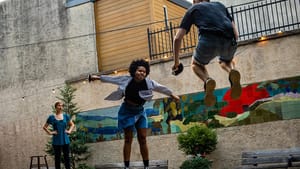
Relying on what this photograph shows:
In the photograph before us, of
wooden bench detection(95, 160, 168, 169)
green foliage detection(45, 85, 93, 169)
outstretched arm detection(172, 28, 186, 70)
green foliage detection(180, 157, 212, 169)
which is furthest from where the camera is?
green foliage detection(45, 85, 93, 169)

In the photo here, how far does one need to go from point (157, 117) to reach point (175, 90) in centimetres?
90

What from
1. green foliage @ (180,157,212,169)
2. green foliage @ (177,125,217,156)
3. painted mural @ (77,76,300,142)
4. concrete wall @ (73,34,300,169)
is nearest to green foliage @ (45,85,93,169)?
painted mural @ (77,76,300,142)

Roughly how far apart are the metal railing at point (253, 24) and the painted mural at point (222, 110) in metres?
1.44

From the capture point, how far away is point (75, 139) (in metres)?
12.5

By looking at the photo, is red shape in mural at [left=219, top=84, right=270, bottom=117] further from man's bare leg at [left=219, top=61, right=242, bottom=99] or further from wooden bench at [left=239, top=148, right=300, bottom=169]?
man's bare leg at [left=219, top=61, right=242, bottom=99]

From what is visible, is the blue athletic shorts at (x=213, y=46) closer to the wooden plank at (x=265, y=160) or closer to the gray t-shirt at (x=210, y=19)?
the gray t-shirt at (x=210, y=19)

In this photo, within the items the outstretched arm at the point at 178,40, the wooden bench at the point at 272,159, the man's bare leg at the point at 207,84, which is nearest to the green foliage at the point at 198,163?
the wooden bench at the point at 272,159

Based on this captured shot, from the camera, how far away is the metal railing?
1120cm

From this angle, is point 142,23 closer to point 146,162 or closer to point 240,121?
point 240,121

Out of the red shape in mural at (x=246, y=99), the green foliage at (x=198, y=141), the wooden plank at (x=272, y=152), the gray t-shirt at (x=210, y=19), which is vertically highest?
the gray t-shirt at (x=210, y=19)

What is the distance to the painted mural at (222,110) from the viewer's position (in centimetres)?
1050

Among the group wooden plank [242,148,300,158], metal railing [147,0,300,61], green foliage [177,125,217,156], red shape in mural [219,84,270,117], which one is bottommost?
wooden plank [242,148,300,158]

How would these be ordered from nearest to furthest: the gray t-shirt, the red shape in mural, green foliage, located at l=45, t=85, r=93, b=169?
the gray t-shirt
the red shape in mural
green foliage, located at l=45, t=85, r=93, b=169

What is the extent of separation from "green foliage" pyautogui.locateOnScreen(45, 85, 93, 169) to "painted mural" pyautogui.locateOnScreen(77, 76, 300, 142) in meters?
0.40
